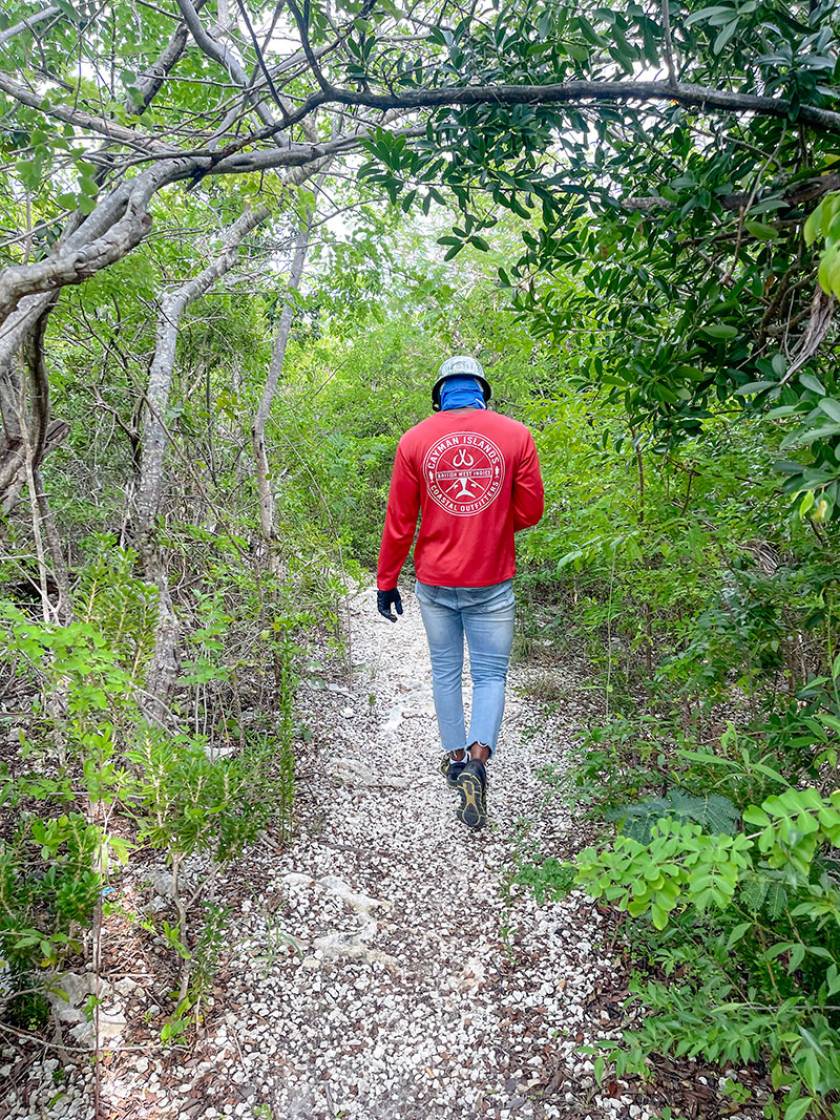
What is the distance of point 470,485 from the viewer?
Result: 2.77 m

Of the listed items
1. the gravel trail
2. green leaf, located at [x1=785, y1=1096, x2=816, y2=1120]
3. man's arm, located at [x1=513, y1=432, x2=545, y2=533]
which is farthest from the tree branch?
green leaf, located at [x1=785, y1=1096, x2=816, y2=1120]

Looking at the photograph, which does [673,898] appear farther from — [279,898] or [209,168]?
[209,168]

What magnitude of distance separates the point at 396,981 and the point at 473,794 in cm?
86

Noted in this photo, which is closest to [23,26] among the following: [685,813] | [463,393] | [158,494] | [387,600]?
[158,494]

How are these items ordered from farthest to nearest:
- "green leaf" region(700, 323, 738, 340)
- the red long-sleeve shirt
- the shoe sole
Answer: the red long-sleeve shirt < the shoe sole < "green leaf" region(700, 323, 738, 340)

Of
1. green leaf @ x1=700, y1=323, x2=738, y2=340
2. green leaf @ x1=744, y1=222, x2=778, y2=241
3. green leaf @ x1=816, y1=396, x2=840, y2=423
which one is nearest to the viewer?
green leaf @ x1=816, y1=396, x2=840, y2=423

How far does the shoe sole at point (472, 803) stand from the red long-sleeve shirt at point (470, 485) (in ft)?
3.02

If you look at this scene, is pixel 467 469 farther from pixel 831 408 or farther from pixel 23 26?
pixel 23 26

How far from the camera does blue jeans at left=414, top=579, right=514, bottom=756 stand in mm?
2863

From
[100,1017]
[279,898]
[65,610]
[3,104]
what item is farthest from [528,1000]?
[3,104]

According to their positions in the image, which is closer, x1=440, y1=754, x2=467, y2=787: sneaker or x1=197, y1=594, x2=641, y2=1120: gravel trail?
x1=197, y1=594, x2=641, y2=1120: gravel trail

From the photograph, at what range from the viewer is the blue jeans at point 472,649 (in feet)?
9.39

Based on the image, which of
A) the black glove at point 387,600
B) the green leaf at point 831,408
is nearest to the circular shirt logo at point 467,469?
the black glove at point 387,600

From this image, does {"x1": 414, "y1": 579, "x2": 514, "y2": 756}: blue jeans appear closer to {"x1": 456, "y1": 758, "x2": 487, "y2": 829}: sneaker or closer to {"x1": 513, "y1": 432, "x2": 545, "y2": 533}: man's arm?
{"x1": 456, "y1": 758, "x2": 487, "y2": 829}: sneaker
